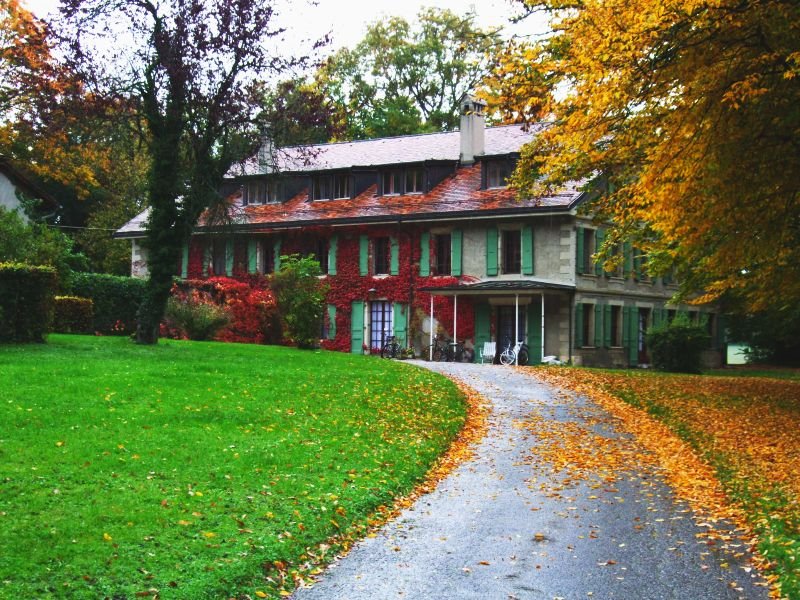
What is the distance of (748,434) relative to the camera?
13.9 meters

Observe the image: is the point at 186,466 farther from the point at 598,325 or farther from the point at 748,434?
the point at 598,325

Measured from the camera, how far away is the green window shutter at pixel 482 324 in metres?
31.5

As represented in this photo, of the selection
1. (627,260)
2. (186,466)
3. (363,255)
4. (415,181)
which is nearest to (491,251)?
(415,181)

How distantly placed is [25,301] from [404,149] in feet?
69.9

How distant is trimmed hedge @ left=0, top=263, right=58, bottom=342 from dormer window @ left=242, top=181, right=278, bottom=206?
2031cm

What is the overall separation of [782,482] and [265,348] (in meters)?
16.7

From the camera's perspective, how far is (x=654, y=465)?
1164 centimetres

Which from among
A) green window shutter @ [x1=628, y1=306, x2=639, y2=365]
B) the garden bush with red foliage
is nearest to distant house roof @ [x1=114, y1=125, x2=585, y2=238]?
the garden bush with red foliage

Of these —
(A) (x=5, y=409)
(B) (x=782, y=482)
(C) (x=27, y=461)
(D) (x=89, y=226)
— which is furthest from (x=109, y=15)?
(D) (x=89, y=226)

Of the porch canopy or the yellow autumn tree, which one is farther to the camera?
the porch canopy

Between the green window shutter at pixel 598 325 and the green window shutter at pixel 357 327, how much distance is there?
8683mm

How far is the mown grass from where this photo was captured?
806 centimetres

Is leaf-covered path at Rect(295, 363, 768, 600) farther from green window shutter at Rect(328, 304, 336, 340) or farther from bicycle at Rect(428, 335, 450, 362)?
green window shutter at Rect(328, 304, 336, 340)

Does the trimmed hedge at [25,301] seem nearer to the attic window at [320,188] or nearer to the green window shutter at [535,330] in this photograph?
the green window shutter at [535,330]
